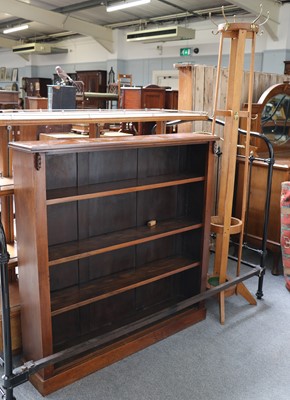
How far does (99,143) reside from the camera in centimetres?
208

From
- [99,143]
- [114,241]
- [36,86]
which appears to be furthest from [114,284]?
[36,86]

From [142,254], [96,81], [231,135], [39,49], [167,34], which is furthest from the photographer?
[39,49]

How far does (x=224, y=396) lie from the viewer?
7.08ft

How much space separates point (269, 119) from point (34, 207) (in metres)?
2.89

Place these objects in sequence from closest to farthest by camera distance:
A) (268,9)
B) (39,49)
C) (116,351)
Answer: (116,351) → (268,9) → (39,49)

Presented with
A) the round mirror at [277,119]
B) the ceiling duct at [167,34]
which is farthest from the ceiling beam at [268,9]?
the round mirror at [277,119]

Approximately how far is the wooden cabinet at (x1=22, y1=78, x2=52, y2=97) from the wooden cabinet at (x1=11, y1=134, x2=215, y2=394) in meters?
11.5

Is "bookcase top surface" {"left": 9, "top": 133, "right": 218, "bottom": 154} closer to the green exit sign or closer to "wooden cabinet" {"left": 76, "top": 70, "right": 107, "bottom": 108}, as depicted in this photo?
the green exit sign

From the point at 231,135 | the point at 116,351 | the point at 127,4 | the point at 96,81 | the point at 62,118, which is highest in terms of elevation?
the point at 127,4

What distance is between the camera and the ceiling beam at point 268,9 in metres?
6.55

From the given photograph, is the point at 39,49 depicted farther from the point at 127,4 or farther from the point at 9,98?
the point at 9,98

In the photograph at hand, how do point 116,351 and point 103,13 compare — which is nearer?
point 116,351

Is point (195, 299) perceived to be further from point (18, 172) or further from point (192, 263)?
point (18, 172)

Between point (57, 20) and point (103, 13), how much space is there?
105 centimetres
